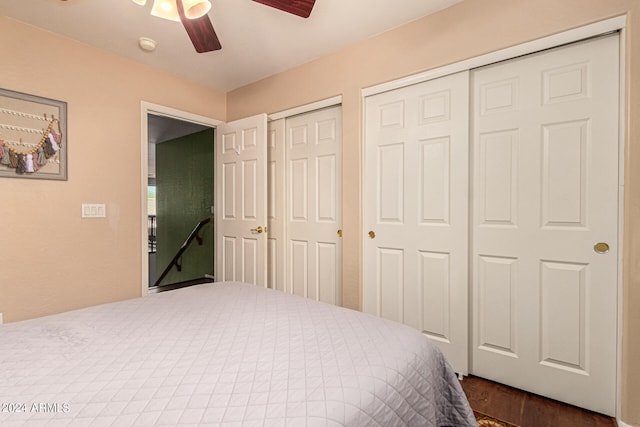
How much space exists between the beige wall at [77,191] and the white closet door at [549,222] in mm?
2841

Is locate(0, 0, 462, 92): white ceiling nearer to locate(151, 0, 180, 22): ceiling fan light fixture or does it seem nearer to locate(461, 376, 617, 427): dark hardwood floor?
locate(151, 0, 180, 22): ceiling fan light fixture

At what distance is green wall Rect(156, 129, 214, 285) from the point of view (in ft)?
15.8

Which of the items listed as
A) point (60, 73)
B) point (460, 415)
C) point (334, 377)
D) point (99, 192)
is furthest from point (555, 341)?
point (60, 73)

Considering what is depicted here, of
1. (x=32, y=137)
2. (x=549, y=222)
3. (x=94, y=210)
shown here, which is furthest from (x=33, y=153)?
(x=549, y=222)

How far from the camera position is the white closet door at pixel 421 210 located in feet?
6.99

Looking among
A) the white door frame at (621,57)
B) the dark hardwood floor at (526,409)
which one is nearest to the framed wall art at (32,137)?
the white door frame at (621,57)

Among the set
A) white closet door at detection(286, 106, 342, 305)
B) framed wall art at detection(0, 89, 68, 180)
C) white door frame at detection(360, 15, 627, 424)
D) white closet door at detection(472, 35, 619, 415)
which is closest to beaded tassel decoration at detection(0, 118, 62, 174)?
framed wall art at detection(0, 89, 68, 180)

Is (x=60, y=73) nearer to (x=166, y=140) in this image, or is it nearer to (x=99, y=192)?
(x=99, y=192)

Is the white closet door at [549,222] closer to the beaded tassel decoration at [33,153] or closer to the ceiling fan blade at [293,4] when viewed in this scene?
the ceiling fan blade at [293,4]

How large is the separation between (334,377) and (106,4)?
2.66 meters

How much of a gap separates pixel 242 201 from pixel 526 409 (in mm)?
2769

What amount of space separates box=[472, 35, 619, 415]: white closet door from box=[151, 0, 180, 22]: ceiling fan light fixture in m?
1.85

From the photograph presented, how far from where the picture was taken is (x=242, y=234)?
3250 mm

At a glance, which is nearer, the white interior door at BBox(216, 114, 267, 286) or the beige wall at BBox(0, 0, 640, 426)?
the beige wall at BBox(0, 0, 640, 426)
